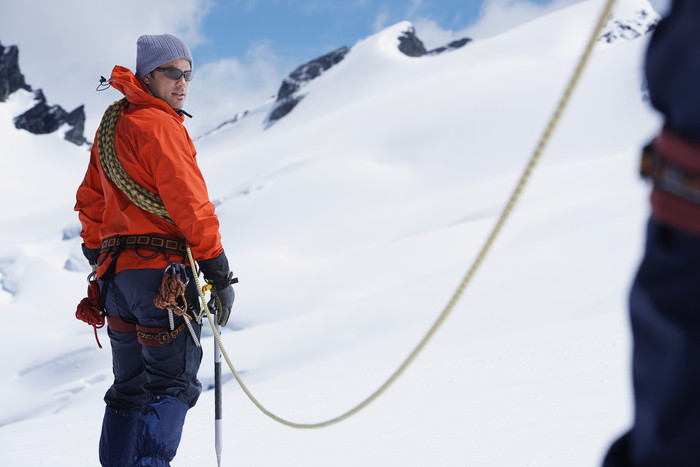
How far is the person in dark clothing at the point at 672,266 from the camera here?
0.74 meters

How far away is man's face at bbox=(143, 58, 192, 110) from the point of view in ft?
8.91

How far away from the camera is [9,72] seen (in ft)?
250

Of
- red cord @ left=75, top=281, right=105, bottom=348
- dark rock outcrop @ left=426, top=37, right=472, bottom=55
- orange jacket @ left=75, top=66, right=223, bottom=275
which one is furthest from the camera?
dark rock outcrop @ left=426, top=37, right=472, bottom=55

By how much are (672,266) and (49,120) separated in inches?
3566

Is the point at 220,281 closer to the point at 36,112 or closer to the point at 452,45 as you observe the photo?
the point at 452,45

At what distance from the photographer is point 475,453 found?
2.62 m

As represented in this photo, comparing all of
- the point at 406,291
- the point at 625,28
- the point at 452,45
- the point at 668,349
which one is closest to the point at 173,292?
the point at 668,349

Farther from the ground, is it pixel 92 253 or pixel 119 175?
pixel 119 175

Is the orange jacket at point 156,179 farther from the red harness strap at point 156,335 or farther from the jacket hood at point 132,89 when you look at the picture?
the red harness strap at point 156,335

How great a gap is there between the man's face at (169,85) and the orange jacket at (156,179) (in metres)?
0.05

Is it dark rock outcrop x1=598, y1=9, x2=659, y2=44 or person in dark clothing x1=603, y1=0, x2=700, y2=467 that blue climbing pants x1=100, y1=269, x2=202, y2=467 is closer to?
person in dark clothing x1=603, y1=0, x2=700, y2=467

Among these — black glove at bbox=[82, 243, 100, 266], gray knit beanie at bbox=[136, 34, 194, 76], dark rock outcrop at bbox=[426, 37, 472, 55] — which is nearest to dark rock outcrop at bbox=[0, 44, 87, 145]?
dark rock outcrop at bbox=[426, 37, 472, 55]

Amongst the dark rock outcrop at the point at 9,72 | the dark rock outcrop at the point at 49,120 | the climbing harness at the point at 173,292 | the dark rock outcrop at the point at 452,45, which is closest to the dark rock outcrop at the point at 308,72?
the dark rock outcrop at the point at 452,45

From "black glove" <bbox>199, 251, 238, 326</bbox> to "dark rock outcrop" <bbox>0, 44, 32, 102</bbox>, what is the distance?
86753 mm
